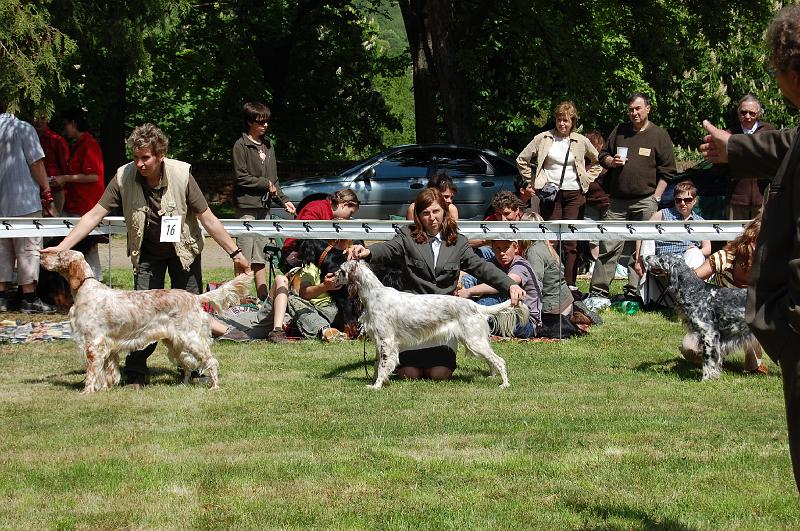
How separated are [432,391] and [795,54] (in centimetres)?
468

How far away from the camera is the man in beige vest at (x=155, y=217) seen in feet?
24.7

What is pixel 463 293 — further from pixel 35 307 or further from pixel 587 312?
pixel 35 307

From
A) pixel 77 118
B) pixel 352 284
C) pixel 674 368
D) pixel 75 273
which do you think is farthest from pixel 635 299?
pixel 75 273

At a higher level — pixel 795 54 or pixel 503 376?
→ pixel 795 54

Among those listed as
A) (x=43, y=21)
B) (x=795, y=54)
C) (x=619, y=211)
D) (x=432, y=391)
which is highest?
(x=43, y=21)

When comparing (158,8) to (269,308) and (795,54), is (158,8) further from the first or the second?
(795,54)

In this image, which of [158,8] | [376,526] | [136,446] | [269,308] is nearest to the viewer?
[376,526]

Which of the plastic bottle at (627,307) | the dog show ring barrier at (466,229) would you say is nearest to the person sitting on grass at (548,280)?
the dog show ring barrier at (466,229)

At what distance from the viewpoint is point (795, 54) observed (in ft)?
9.94

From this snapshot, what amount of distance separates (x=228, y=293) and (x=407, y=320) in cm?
122

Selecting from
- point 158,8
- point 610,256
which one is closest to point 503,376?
point 610,256

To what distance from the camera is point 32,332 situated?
9.77m

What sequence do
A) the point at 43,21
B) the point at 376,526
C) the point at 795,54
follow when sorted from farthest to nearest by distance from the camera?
1. the point at 43,21
2. the point at 376,526
3. the point at 795,54

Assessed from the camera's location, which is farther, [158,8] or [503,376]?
[158,8]
